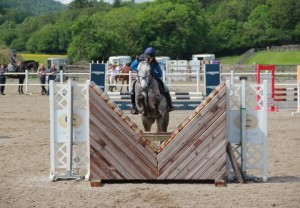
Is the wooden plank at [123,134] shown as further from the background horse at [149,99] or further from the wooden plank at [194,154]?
the background horse at [149,99]

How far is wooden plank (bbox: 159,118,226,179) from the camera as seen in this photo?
10297 millimetres

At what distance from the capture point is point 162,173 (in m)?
10.3

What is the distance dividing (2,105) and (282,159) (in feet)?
52.8

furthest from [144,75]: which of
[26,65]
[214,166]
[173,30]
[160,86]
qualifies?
[173,30]

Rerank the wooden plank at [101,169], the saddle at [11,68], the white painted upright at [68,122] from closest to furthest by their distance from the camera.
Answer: the wooden plank at [101,169]
the white painted upright at [68,122]
the saddle at [11,68]

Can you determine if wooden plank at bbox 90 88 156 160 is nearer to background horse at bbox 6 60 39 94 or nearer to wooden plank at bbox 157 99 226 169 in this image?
wooden plank at bbox 157 99 226 169

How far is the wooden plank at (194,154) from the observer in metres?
10.3

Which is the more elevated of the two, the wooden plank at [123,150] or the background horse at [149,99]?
the background horse at [149,99]

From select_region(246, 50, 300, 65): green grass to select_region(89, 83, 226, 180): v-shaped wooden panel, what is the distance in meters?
83.9

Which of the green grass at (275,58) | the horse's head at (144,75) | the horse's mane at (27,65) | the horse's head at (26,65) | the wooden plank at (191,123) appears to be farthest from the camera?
the green grass at (275,58)

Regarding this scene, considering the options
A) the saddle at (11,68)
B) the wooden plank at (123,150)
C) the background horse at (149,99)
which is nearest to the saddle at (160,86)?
the background horse at (149,99)

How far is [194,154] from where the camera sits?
10.3 m

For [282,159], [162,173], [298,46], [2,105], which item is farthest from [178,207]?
[298,46]

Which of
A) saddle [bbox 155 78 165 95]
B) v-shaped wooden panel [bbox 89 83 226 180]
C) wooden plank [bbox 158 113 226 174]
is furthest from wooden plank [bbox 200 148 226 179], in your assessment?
saddle [bbox 155 78 165 95]
